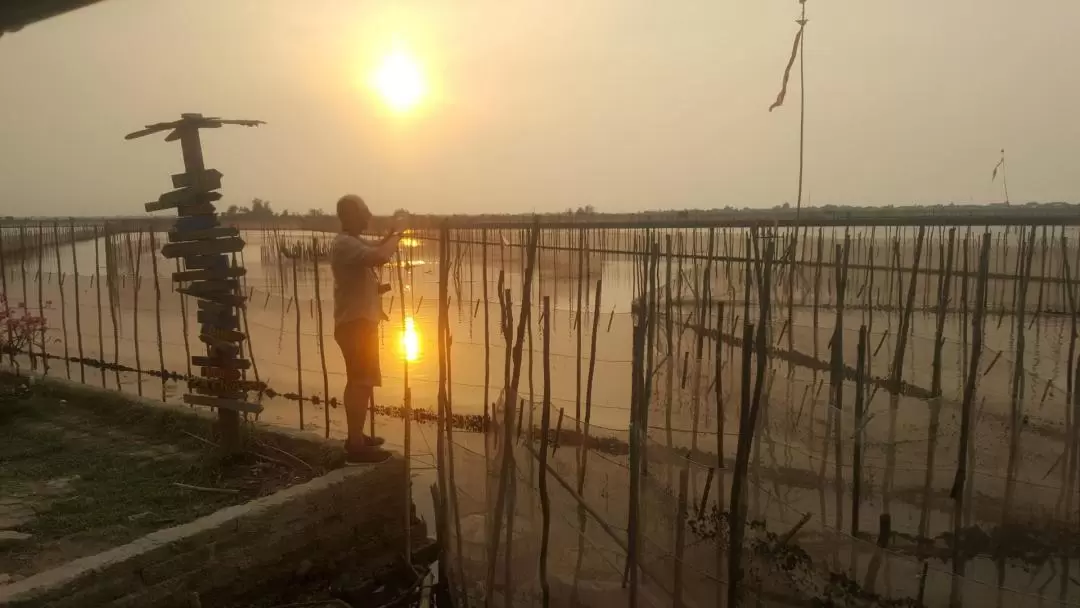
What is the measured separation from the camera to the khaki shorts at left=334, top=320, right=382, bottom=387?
3428 mm

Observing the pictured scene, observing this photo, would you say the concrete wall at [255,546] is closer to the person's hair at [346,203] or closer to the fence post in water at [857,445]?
the person's hair at [346,203]

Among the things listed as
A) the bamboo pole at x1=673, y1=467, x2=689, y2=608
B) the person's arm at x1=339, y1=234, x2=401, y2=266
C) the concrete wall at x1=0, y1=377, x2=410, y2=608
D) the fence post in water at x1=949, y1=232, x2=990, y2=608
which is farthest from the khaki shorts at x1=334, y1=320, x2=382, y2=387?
the fence post in water at x1=949, y1=232, x2=990, y2=608

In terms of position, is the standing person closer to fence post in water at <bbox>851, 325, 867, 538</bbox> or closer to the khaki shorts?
the khaki shorts

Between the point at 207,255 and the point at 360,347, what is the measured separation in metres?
1.00

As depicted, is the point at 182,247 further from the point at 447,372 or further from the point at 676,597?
the point at 676,597

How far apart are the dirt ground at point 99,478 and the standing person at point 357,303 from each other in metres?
0.53

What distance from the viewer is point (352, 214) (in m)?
3.37

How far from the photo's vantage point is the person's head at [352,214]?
336cm

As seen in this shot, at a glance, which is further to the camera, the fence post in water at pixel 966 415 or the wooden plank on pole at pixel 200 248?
the wooden plank on pole at pixel 200 248

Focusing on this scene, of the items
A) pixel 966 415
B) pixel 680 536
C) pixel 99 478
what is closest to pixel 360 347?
pixel 99 478

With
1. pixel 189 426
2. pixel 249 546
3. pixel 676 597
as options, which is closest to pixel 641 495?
pixel 676 597

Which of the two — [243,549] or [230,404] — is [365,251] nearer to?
[230,404]

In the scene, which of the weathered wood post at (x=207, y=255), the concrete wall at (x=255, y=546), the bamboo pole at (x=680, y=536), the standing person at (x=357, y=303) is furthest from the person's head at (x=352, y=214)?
the bamboo pole at (x=680, y=536)

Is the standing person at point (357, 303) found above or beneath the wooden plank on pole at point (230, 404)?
above
